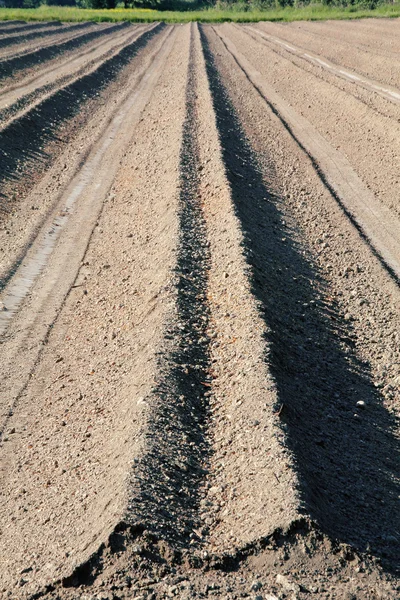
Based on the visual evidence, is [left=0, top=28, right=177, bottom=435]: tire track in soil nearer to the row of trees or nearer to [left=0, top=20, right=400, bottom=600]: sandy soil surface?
[left=0, top=20, right=400, bottom=600]: sandy soil surface

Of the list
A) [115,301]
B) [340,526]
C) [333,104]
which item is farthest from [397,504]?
[333,104]

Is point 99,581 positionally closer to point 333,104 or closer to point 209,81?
point 333,104

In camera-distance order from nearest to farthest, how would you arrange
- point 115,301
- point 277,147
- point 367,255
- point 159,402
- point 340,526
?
point 340,526 → point 159,402 → point 115,301 → point 367,255 → point 277,147

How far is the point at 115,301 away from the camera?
7.95m

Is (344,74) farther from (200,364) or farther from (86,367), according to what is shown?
(200,364)

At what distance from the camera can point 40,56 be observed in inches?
1011

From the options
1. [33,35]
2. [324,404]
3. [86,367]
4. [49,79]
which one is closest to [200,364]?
[324,404]

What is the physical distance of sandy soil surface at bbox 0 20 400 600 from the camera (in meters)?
4.12

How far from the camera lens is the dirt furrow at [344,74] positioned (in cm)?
1816

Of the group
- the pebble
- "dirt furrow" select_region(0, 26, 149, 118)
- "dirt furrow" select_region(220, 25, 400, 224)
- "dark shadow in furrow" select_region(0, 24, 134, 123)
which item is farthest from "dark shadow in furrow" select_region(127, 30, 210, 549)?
"dark shadow in furrow" select_region(0, 24, 134, 123)

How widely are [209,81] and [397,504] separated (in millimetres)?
16597

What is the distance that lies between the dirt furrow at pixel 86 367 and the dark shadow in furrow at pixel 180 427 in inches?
5.8

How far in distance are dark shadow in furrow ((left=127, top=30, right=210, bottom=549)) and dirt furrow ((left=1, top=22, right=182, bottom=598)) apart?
0.15 metres

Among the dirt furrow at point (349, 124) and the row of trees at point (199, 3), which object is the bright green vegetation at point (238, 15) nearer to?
the row of trees at point (199, 3)
